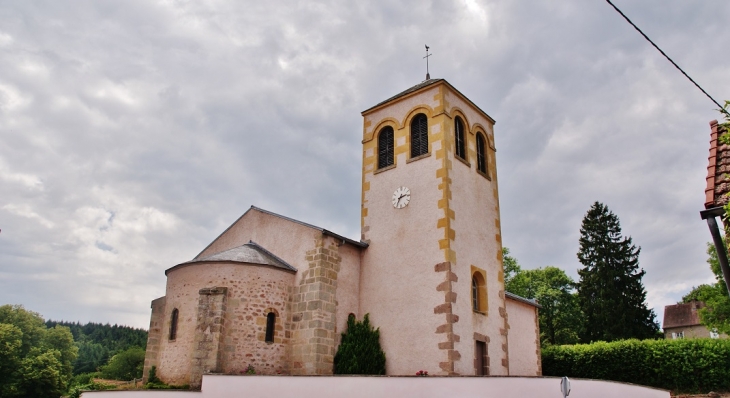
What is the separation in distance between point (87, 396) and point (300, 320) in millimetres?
6875

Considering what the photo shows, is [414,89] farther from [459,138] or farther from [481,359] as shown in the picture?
[481,359]

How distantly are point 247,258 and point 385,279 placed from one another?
481 centimetres

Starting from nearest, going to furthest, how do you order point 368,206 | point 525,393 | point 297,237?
1. point 525,393
2. point 297,237
3. point 368,206

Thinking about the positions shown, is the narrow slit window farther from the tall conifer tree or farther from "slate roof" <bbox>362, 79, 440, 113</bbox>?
the tall conifer tree

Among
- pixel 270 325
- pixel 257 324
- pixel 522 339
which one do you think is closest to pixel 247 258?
pixel 257 324

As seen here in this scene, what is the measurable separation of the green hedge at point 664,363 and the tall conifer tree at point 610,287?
12197 millimetres

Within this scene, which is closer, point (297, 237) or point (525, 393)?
point (525, 393)

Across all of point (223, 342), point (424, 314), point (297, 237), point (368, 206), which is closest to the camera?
point (223, 342)

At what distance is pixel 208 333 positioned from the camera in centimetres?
1597

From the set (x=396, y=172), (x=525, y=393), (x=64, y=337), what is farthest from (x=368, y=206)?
(x=64, y=337)

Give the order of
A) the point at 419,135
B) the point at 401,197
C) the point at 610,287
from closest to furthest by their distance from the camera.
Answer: the point at 401,197, the point at 419,135, the point at 610,287

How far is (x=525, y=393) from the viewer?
12.7 m

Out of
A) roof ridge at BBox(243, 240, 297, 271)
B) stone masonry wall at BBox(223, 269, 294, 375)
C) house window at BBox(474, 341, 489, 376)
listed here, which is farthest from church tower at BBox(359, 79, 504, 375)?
stone masonry wall at BBox(223, 269, 294, 375)

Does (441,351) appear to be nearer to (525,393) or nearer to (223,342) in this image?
(525,393)
